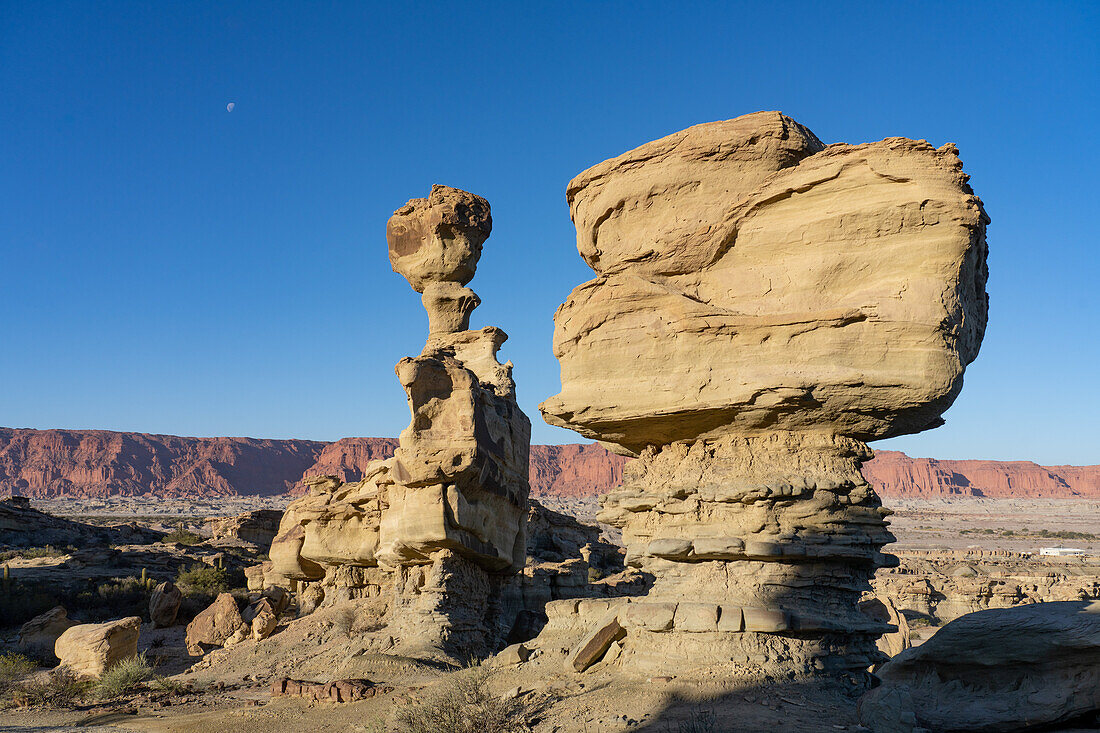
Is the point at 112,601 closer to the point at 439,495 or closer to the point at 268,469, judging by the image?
the point at 439,495

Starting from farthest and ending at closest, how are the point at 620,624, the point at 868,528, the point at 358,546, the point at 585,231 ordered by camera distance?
the point at 358,546
the point at 585,231
the point at 620,624
the point at 868,528

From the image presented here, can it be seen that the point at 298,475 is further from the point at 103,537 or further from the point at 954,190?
the point at 954,190

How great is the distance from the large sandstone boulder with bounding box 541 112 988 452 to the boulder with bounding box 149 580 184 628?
588 inches

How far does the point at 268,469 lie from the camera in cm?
12825

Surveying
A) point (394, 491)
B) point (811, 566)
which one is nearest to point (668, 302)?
point (811, 566)

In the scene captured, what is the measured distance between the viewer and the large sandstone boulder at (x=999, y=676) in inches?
178

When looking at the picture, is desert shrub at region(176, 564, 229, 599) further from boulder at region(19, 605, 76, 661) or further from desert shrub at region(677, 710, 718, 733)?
desert shrub at region(677, 710, 718, 733)

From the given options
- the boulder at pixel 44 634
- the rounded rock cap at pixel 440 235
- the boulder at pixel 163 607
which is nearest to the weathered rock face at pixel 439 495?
the rounded rock cap at pixel 440 235

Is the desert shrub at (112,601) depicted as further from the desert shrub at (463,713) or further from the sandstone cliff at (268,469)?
the sandstone cliff at (268,469)

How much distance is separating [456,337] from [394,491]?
156 inches

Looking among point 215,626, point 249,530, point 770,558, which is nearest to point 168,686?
point 215,626

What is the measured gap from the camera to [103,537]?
30750 millimetres

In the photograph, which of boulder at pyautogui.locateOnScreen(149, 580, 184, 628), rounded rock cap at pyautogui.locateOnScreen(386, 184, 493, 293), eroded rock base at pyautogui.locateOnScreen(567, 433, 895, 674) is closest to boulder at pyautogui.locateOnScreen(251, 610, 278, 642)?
boulder at pyautogui.locateOnScreen(149, 580, 184, 628)

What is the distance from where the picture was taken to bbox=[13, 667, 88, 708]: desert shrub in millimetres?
10383
